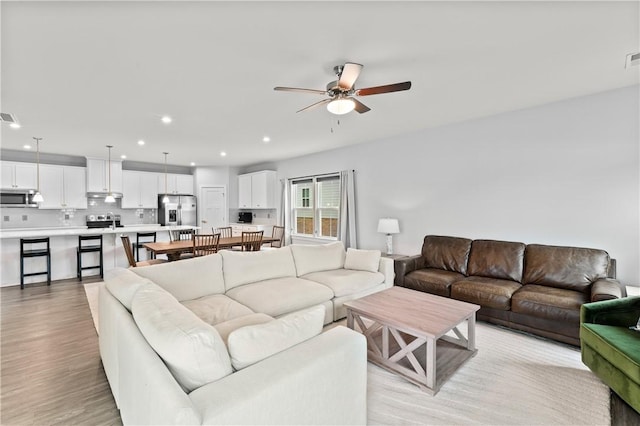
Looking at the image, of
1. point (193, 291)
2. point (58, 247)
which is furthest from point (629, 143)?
point (58, 247)

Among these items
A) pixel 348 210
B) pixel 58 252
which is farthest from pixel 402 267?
pixel 58 252

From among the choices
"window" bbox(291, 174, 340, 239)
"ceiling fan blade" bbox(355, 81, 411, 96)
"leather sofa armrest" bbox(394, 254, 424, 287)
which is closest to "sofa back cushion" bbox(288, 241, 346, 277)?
"leather sofa armrest" bbox(394, 254, 424, 287)

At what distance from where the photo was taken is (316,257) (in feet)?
12.7

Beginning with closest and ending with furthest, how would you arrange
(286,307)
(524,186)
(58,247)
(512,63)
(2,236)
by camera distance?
1. (512,63)
2. (286,307)
3. (524,186)
4. (2,236)
5. (58,247)

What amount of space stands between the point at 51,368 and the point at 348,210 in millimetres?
4558

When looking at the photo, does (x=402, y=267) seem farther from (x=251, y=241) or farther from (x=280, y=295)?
(x=251, y=241)

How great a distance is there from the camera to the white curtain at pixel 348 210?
5.64m

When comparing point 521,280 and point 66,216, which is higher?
point 66,216

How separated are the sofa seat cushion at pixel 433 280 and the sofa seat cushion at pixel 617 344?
4.26 ft

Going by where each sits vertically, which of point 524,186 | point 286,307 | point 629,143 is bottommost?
point 286,307

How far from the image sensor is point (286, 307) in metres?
2.73

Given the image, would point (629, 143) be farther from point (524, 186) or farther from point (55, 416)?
point (55, 416)

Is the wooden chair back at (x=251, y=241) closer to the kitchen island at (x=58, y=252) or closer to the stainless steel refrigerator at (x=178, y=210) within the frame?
the kitchen island at (x=58, y=252)

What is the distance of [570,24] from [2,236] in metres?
7.55
